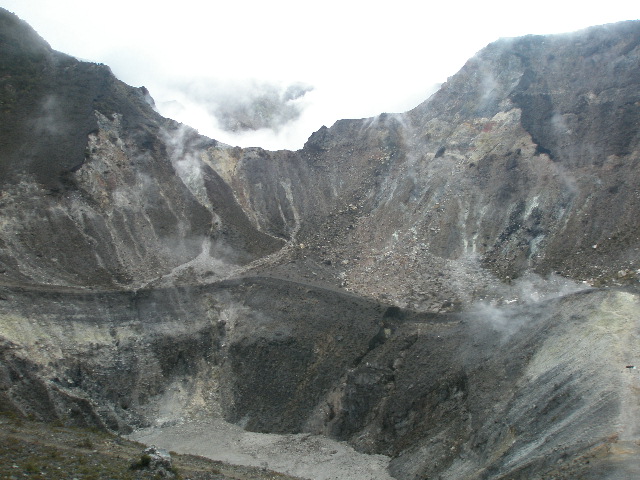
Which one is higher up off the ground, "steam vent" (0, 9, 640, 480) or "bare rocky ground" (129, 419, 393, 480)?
"steam vent" (0, 9, 640, 480)

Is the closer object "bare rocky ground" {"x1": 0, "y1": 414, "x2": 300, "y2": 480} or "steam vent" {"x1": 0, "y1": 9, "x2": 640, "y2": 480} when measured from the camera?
"bare rocky ground" {"x1": 0, "y1": 414, "x2": 300, "y2": 480}

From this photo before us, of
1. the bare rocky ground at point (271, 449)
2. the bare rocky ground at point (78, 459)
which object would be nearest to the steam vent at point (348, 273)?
the bare rocky ground at point (271, 449)

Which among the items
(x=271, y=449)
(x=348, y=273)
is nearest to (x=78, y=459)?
(x=271, y=449)

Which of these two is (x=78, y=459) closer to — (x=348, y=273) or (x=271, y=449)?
(x=271, y=449)

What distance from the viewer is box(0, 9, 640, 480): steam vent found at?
30.5m

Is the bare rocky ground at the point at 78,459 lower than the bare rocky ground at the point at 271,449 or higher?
higher

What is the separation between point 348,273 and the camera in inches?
2012

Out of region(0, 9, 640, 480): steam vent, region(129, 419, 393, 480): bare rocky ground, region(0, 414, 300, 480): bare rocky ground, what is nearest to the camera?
region(0, 414, 300, 480): bare rocky ground

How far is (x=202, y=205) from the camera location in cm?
5819

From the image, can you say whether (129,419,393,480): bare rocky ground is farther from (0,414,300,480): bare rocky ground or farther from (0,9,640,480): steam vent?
(0,414,300,480): bare rocky ground

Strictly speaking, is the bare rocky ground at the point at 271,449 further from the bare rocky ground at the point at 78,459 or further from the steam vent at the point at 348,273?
the bare rocky ground at the point at 78,459

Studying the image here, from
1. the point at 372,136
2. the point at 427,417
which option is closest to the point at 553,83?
the point at 372,136

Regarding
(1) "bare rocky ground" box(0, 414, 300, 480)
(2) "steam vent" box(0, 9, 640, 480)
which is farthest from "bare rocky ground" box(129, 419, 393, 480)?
(1) "bare rocky ground" box(0, 414, 300, 480)

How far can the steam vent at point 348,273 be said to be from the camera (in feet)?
99.9
